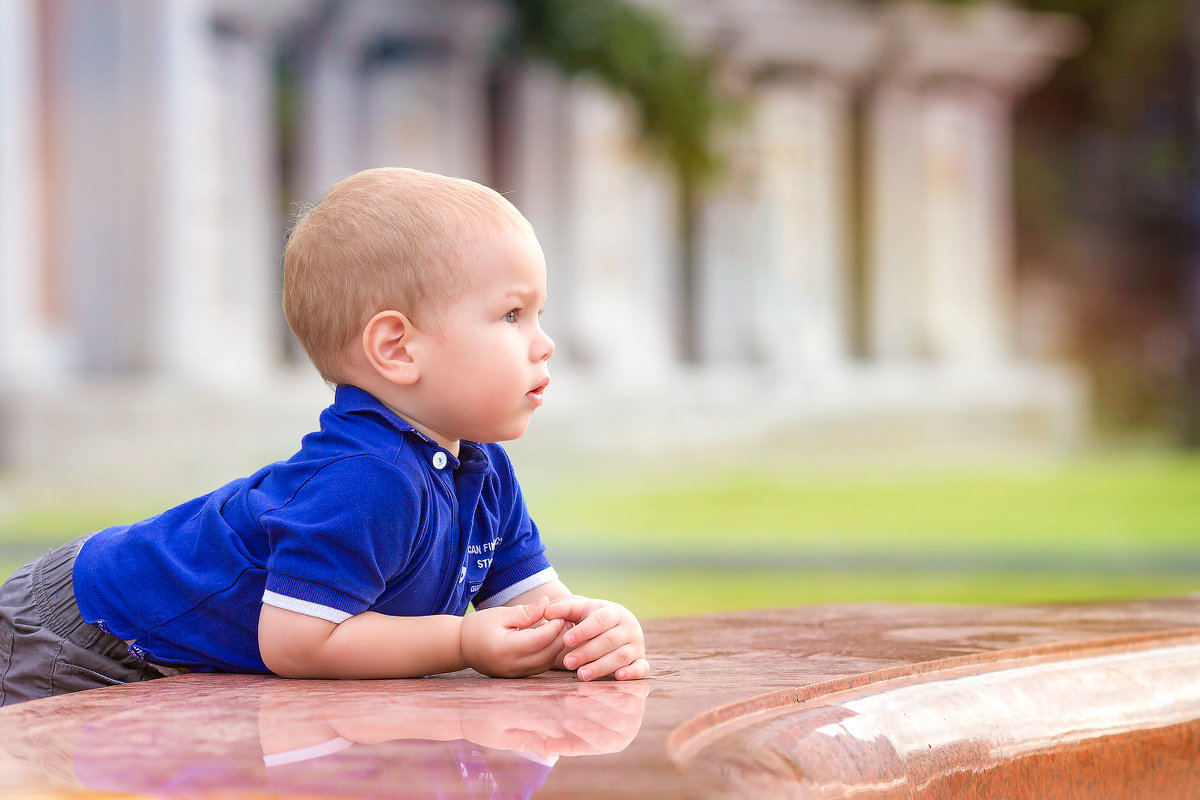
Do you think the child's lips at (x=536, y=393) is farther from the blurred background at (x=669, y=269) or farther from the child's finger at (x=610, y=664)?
the blurred background at (x=669, y=269)

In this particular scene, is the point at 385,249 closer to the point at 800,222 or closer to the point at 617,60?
the point at 617,60

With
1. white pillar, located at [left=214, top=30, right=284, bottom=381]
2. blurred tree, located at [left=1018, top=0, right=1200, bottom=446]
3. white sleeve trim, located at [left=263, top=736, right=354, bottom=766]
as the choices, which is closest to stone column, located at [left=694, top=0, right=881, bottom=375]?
white pillar, located at [left=214, top=30, right=284, bottom=381]

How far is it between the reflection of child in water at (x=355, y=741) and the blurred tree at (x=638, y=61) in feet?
35.8

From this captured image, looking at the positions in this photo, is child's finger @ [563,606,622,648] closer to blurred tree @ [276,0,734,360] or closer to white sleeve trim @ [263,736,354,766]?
white sleeve trim @ [263,736,354,766]

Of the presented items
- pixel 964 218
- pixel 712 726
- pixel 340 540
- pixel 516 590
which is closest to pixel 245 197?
pixel 964 218

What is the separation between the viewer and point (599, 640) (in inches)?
53.7

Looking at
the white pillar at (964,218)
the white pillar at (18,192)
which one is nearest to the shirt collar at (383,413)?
the white pillar at (18,192)

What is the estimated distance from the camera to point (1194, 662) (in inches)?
64.7

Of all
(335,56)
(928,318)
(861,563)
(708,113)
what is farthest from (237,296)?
(928,318)

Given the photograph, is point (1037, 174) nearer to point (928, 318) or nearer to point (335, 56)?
point (928, 318)

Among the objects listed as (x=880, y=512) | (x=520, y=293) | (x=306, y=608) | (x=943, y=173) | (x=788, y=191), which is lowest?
(x=880, y=512)

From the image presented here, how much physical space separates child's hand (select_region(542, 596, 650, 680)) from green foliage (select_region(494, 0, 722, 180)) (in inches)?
421

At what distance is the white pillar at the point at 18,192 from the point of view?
28.8ft

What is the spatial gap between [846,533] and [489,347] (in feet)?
25.4
